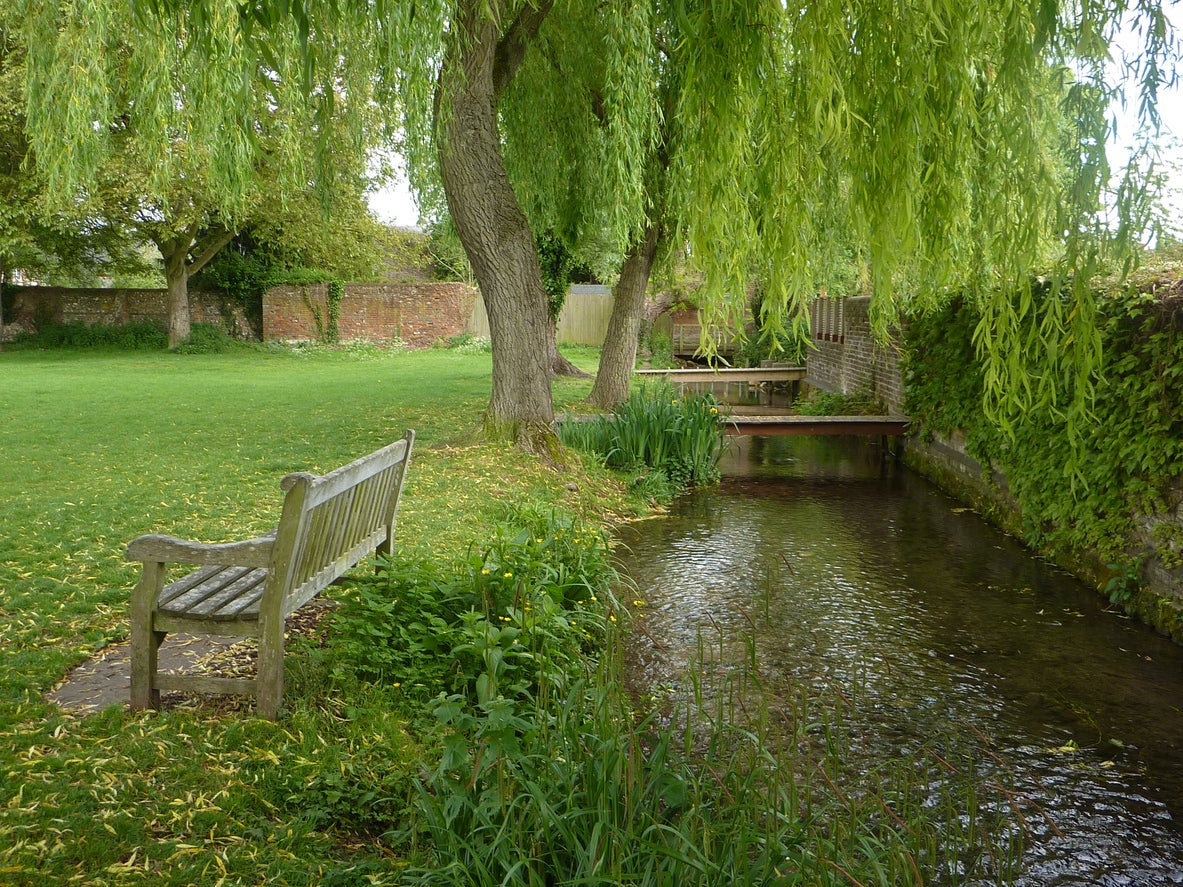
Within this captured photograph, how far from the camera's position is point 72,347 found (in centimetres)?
2491

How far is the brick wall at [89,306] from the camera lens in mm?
25531

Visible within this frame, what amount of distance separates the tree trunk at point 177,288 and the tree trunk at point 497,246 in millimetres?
Answer: 16860

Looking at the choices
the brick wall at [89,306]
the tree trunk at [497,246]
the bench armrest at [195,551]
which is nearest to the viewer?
the bench armrest at [195,551]

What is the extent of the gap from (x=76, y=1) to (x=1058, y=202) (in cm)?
771

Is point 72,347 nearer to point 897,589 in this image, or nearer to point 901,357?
point 901,357

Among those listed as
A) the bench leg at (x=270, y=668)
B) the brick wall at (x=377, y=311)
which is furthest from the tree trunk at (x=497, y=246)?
the brick wall at (x=377, y=311)

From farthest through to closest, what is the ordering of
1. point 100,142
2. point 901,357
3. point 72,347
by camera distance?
point 72,347, point 901,357, point 100,142

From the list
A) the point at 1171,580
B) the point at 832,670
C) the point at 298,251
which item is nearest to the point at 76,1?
the point at 832,670

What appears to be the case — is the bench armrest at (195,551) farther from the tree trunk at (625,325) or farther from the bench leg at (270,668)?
the tree trunk at (625,325)

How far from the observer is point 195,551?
130 inches

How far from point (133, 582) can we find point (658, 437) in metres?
6.03

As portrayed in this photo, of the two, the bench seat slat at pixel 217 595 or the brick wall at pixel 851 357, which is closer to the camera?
the bench seat slat at pixel 217 595

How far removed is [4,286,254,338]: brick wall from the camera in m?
25.5

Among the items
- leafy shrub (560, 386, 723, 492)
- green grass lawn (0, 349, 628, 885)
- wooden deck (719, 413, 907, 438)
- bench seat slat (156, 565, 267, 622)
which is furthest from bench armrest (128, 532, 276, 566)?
wooden deck (719, 413, 907, 438)
